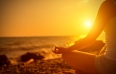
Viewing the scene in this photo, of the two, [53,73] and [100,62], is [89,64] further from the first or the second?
[53,73]

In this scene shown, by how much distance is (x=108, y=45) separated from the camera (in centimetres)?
208

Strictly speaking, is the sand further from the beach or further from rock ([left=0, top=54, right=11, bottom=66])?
rock ([left=0, top=54, right=11, bottom=66])

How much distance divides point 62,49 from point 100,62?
29.8 inches

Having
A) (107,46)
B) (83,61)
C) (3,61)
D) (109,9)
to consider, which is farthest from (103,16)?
(3,61)

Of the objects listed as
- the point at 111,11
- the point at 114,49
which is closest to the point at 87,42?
the point at 114,49

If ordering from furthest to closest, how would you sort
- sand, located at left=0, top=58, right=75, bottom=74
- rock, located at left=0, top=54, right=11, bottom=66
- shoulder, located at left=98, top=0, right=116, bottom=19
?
rock, located at left=0, top=54, right=11, bottom=66 < sand, located at left=0, top=58, right=75, bottom=74 < shoulder, located at left=98, top=0, right=116, bottom=19

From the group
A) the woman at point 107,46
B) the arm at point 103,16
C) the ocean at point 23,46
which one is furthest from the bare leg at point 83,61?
the ocean at point 23,46

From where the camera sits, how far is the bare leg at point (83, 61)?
92.2 inches

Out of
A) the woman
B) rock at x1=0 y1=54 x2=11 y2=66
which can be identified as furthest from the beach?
the woman

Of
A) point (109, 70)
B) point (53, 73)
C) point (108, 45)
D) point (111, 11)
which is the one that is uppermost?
point (111, 11)

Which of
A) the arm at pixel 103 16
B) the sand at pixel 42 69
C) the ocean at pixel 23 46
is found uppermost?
the ocean at pixel 23 46

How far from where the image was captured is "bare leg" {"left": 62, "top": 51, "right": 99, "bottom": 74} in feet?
7.68

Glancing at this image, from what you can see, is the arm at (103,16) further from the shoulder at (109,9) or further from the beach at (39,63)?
the beach at (39,63)

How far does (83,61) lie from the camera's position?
2432mm
